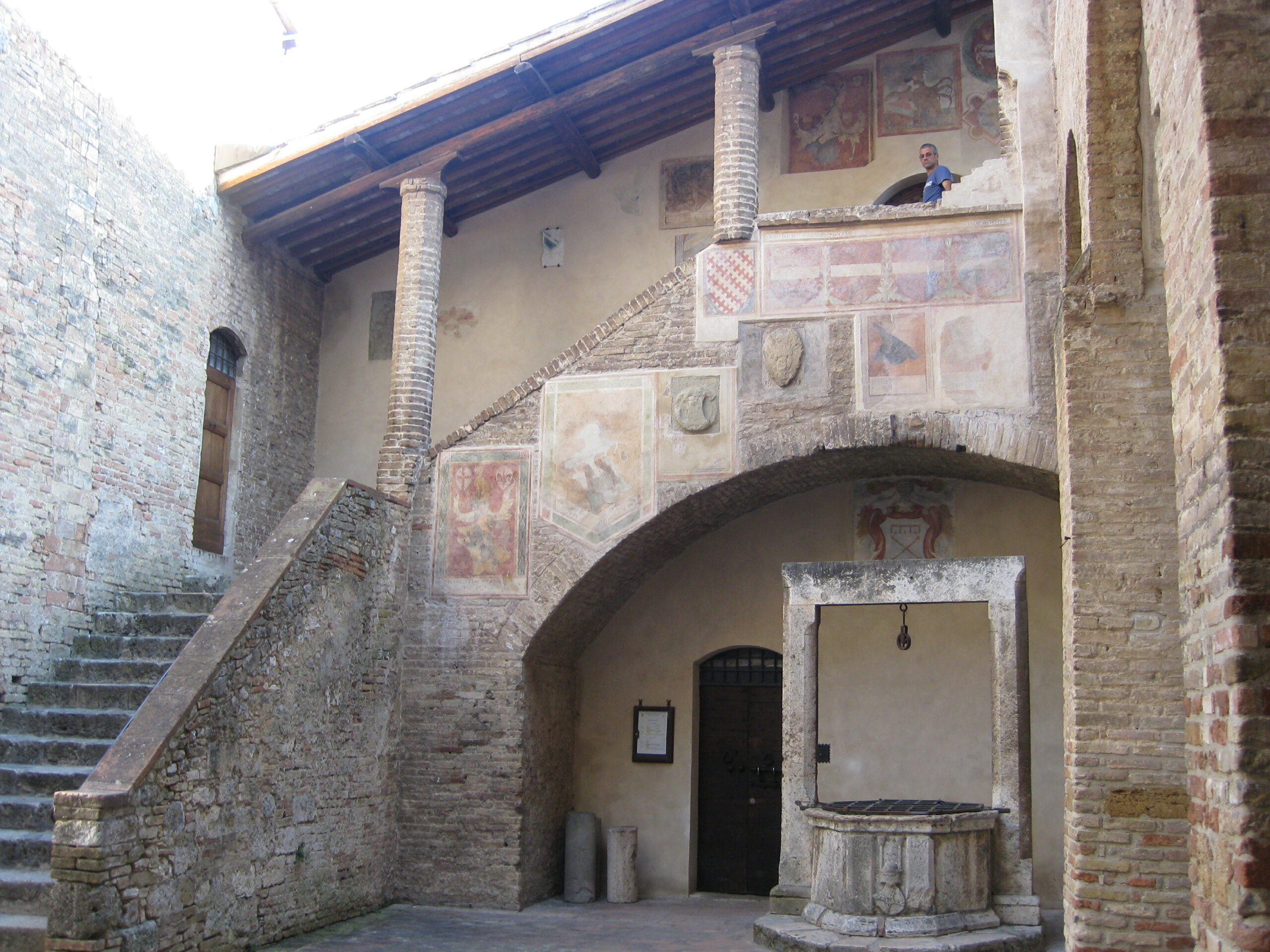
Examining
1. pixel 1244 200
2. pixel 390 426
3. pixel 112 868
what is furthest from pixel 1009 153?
pixel 112 868

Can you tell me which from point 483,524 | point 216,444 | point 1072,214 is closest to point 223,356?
point 216,444

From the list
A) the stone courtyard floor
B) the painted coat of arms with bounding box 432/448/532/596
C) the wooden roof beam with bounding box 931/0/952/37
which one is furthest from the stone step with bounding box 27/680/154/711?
the wooden roof beam with bounding box 931/0/952/37

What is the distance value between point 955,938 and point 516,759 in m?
3.62

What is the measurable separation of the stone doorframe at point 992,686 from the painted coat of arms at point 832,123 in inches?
178

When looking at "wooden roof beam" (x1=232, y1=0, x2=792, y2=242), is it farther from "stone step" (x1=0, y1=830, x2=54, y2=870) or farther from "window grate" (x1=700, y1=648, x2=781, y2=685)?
"stone step" (x1=0, y1=830, x2=54, y2=870)

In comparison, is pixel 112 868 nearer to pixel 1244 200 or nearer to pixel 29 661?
pixel 29 661

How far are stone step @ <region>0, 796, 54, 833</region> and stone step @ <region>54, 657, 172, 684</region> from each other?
1225 millimetres

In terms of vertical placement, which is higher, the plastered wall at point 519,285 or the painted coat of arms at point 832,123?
the painted coat of arms at point 832,123

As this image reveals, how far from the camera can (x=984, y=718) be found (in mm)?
10266

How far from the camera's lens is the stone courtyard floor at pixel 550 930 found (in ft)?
26.2

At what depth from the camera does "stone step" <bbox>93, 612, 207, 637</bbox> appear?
889cm

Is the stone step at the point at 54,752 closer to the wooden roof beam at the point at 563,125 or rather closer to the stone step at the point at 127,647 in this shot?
the stone step at the point at 127,647

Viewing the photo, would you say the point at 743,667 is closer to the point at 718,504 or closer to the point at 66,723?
the point at 718,504

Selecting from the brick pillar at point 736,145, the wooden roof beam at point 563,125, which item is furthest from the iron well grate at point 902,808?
the wooden roof beam at point 563,125
